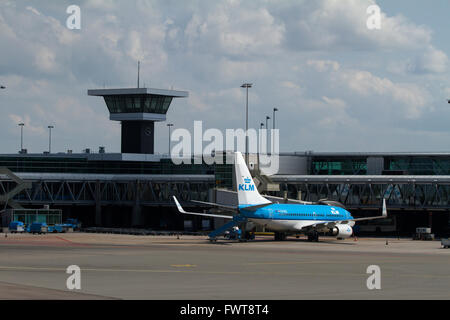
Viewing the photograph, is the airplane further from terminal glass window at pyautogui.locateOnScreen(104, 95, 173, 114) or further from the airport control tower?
terminal glass window at pyautogui.locateOnScreen(104, 95, 173, 114)

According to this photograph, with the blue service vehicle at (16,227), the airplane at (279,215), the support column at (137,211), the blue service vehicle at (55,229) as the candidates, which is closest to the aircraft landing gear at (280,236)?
the airplane at (279,215)

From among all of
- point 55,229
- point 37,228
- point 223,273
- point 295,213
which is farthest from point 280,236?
point 223,273

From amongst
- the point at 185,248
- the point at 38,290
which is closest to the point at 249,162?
the point at 185,248

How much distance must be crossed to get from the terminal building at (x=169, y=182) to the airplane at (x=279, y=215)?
68.1ft

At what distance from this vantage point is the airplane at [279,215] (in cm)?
9350

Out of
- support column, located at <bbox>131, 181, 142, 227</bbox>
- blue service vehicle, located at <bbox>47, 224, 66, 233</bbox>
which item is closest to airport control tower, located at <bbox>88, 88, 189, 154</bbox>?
support column, located at <bbox>131, 181, 142, 227</bbox>

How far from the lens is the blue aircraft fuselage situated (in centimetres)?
9506

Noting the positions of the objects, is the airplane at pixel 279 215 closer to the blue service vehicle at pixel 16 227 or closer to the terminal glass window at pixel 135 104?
the blue service vehicle at pixel 16 227

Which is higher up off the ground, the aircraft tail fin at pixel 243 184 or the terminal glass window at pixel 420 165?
the terminal glass window at pixel 420 165

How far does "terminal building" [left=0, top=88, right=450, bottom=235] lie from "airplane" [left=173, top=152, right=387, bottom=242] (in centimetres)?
2074

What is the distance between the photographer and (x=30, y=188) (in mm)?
148125

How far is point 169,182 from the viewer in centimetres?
14625
